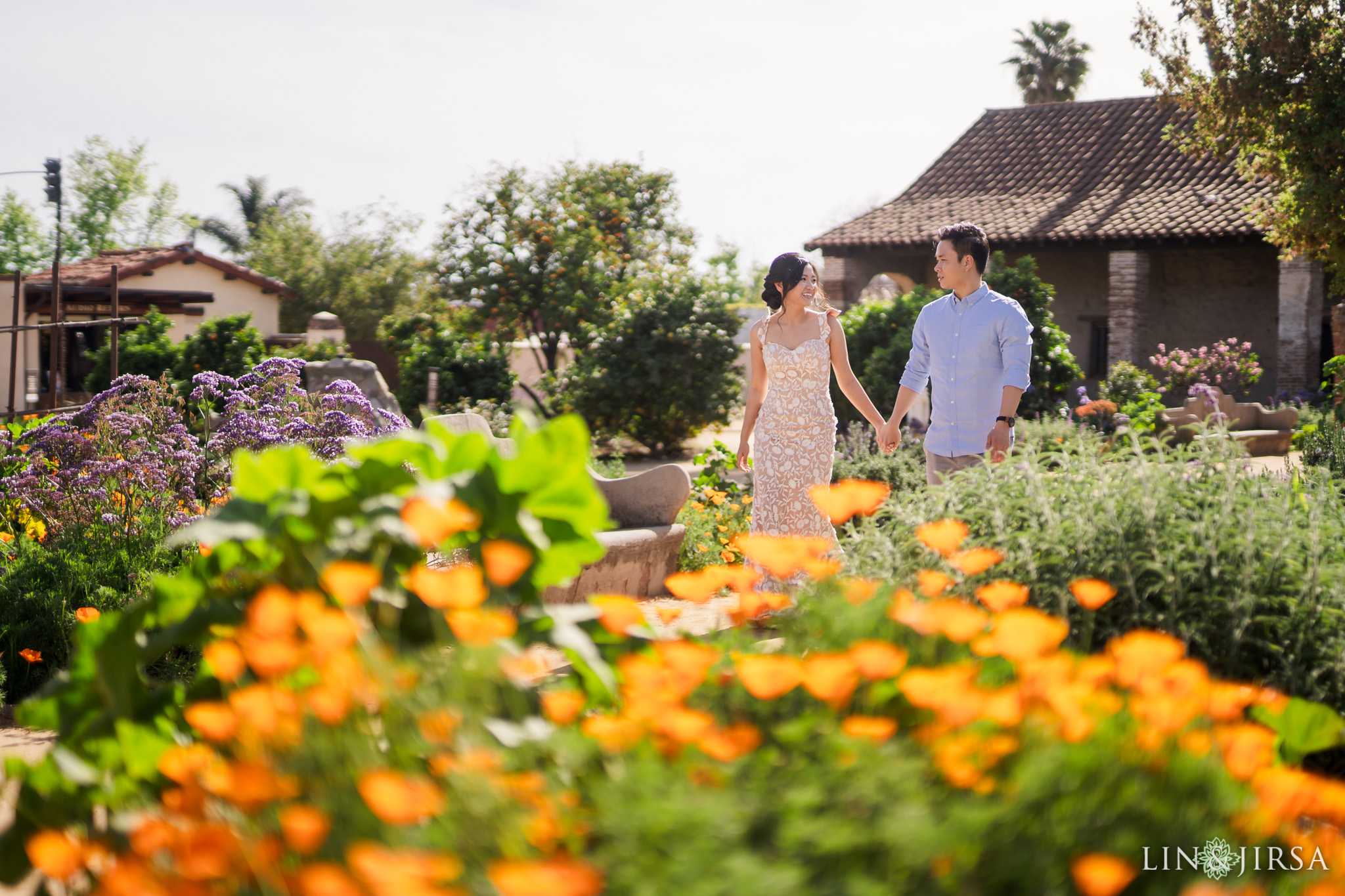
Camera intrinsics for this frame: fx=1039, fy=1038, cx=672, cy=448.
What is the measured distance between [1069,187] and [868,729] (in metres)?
20.2

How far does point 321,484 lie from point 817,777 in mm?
921

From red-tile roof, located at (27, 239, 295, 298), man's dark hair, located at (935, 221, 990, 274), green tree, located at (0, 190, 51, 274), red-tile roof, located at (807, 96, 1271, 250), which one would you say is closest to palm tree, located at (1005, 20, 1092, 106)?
red-tile roof, located at (807, 96, 1271, 250)

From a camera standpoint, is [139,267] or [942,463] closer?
[942,463]

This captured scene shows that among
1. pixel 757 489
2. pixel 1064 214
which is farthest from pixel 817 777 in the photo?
pixel 1064 214

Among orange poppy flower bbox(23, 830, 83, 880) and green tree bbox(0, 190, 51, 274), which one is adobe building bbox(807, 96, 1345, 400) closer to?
orange poppy flower bbox(23, 830, 83, 880)

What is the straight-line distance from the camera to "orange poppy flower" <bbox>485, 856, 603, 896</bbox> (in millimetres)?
900

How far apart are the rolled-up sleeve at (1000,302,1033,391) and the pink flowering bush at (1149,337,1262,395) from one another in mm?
12598

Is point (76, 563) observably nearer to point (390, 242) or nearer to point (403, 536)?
point (403, 536)

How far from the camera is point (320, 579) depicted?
1479mm

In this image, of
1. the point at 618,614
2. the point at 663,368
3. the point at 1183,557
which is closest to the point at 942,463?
the point at 1183,557

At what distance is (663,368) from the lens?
14.2 metres

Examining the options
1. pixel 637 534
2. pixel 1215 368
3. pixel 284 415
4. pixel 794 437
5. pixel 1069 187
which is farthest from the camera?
pixel 1069 187

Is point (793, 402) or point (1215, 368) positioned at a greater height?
point (1215, 368)

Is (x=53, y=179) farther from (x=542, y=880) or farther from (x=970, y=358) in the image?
(x=542, y=880)
